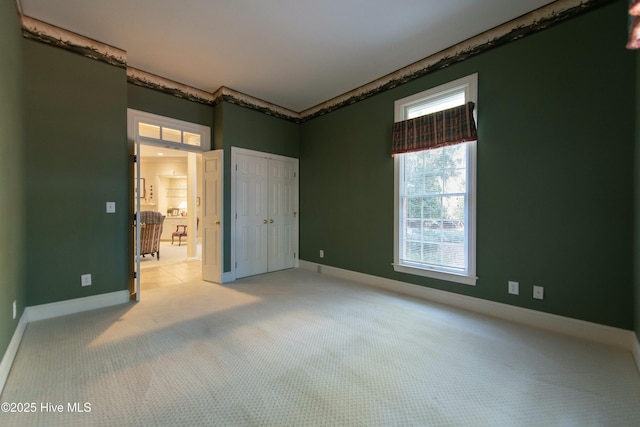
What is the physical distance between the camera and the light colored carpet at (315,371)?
1.47 metres

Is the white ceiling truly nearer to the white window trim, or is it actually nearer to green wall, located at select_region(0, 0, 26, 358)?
the white window trim

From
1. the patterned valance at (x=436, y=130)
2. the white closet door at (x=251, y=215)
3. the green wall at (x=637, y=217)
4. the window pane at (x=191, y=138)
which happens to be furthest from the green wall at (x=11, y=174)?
the green wall at (x=637, y=217)

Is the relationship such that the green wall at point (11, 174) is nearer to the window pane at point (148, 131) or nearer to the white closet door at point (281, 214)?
the window pane at point (148, 131)

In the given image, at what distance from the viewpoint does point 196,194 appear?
6.33m

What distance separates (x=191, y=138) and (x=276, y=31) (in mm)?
2276

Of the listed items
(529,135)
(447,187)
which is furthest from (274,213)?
(529,135)

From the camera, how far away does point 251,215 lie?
460 cm

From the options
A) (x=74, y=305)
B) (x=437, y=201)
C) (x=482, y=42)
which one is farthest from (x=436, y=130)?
(x=74, y=305)

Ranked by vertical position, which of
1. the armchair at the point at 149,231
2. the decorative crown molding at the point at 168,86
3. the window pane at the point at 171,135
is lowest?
the armchair at the point at 149,231

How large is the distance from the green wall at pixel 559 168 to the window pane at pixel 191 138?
134 inches

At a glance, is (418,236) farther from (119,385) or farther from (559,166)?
(119,385)

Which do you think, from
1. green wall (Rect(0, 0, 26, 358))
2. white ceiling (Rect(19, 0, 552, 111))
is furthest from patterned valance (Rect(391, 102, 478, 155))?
green wall (Rect(0, 0, 26, 358))

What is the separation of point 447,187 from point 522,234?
2.97 feet

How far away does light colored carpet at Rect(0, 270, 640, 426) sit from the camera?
1470 millimetres
